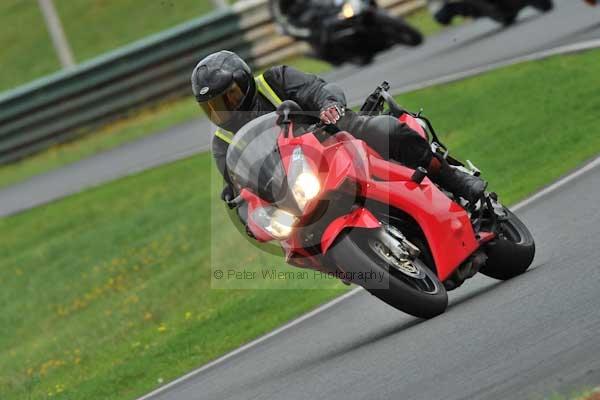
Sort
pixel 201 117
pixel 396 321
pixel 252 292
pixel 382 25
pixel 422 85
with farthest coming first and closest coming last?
pixel 201 117 < pixel 382 25 < pixel 422 85 < pixel 252 292 < pixel 396 321

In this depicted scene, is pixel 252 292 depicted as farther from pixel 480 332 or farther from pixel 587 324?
pixel 587 324

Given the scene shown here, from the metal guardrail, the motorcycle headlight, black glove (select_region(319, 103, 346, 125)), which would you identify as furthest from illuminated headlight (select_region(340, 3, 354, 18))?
the motorcycle headlight

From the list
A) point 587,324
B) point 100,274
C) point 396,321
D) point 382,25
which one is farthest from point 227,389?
point 382,25

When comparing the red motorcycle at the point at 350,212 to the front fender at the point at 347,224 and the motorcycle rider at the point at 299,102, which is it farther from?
the motorcycle rider at the point at 299,102

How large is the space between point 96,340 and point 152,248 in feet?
8.50

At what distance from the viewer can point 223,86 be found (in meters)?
7.57

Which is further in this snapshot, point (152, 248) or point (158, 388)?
point (152, 248)

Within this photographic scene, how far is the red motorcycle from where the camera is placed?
6.98 meters

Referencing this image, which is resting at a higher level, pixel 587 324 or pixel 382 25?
pixel 587 324

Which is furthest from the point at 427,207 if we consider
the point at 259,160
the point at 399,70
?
the point at 399,70

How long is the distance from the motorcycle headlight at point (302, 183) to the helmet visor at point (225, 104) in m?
0.88

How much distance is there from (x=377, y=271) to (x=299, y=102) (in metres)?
1.46

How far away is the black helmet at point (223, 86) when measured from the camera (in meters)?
7.56

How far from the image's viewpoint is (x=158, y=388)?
29.2ft
